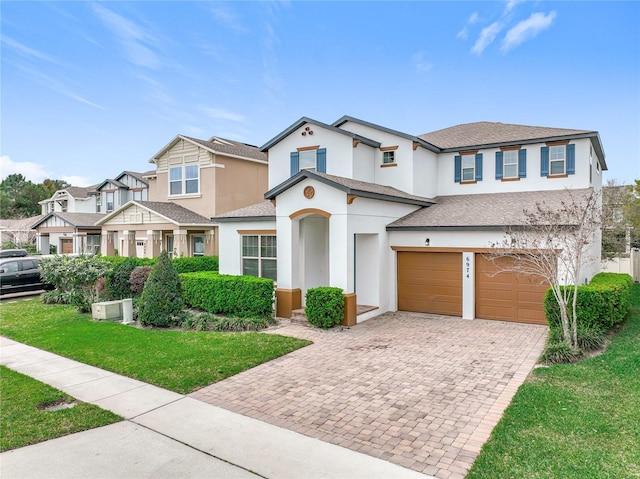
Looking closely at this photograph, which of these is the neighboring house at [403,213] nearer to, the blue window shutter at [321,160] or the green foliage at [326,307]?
the blue window shutter at [321,160]

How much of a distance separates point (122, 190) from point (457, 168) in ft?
86.6

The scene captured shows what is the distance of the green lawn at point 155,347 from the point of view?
27.1 ft

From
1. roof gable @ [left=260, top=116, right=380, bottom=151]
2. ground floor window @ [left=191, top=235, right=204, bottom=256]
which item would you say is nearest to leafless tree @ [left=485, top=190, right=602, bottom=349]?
roof gable @ [left=260, top=116, right=380, bottom=151]

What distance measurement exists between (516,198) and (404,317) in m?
6.60

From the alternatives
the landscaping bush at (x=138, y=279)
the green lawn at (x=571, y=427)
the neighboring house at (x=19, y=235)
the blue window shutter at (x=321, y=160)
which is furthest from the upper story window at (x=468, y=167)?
the neighboring house at (x=19, y=235)

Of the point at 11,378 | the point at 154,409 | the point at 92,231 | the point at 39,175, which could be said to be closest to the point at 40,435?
the point at 154,409

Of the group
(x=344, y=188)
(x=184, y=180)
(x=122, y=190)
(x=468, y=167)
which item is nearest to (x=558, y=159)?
(x=468, y=167)

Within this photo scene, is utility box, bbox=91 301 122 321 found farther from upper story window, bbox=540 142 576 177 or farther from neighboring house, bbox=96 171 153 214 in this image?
neighboring house, bbox=96 171 153 214

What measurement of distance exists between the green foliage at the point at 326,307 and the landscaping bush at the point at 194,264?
8.84 meters

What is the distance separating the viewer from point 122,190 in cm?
3300

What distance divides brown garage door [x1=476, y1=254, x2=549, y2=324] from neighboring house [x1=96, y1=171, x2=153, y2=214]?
2516cm

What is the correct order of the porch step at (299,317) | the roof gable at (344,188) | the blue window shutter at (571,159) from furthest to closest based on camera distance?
the blue window shutter at (571,159) → the porch step at (299,317) → the roof gable at (344,188)

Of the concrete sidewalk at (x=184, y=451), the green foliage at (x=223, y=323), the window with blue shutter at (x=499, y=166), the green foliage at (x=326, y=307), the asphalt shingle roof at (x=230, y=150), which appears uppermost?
the asphalt shingle roof at (x=230, y=150)

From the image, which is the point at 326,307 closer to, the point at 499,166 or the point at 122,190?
the point at 499,166
